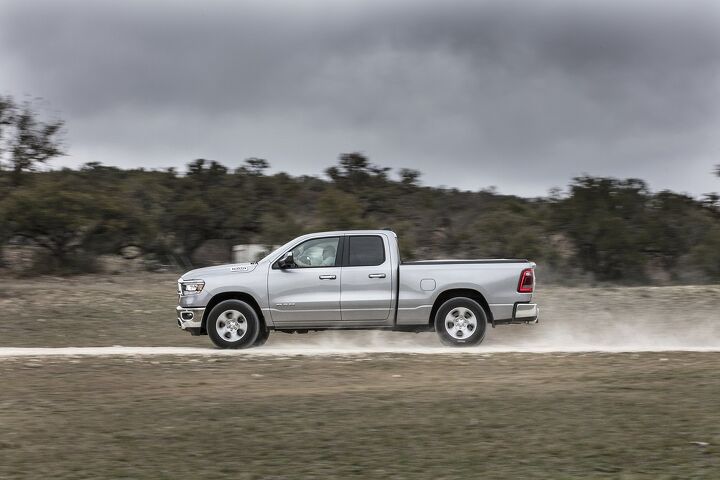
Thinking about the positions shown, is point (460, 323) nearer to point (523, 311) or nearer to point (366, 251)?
point (523, 311)

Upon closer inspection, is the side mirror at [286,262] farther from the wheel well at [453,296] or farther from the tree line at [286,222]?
the tree line at [286,222]

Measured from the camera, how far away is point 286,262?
13.5 meters

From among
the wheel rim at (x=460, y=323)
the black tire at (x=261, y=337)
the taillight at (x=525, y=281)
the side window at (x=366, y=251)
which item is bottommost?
the black tire at (x=261, y=337)

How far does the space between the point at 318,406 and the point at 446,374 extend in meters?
2.71

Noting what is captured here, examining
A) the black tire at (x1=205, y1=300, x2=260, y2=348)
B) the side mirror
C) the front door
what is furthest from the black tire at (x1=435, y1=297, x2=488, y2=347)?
the black tire at (x1=205, y1=300, x2=260, y2=348)

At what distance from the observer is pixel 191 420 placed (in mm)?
7832

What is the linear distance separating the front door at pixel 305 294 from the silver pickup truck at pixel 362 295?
0.02 m

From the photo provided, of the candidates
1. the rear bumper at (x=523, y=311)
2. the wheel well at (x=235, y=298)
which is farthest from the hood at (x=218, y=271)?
the rear bumper at (x=523, y=311)

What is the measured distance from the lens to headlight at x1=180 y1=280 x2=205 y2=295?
13.4 meters

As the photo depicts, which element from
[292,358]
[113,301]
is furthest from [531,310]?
[113,301]

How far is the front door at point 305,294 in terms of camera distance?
13398 millimetres

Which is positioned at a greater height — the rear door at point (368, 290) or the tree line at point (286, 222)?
the tree line at point (286, 222)

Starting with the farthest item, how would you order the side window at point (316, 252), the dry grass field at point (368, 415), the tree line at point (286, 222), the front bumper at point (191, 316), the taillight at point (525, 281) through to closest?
the tree line at point (286, 222) < the side window at point (316, 252) < the front bumper at point (191, 316) < the taillight at point (525, 281) < the dry grass field at point (368, 415)

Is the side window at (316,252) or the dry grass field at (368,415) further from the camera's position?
the side window at (316,252)
